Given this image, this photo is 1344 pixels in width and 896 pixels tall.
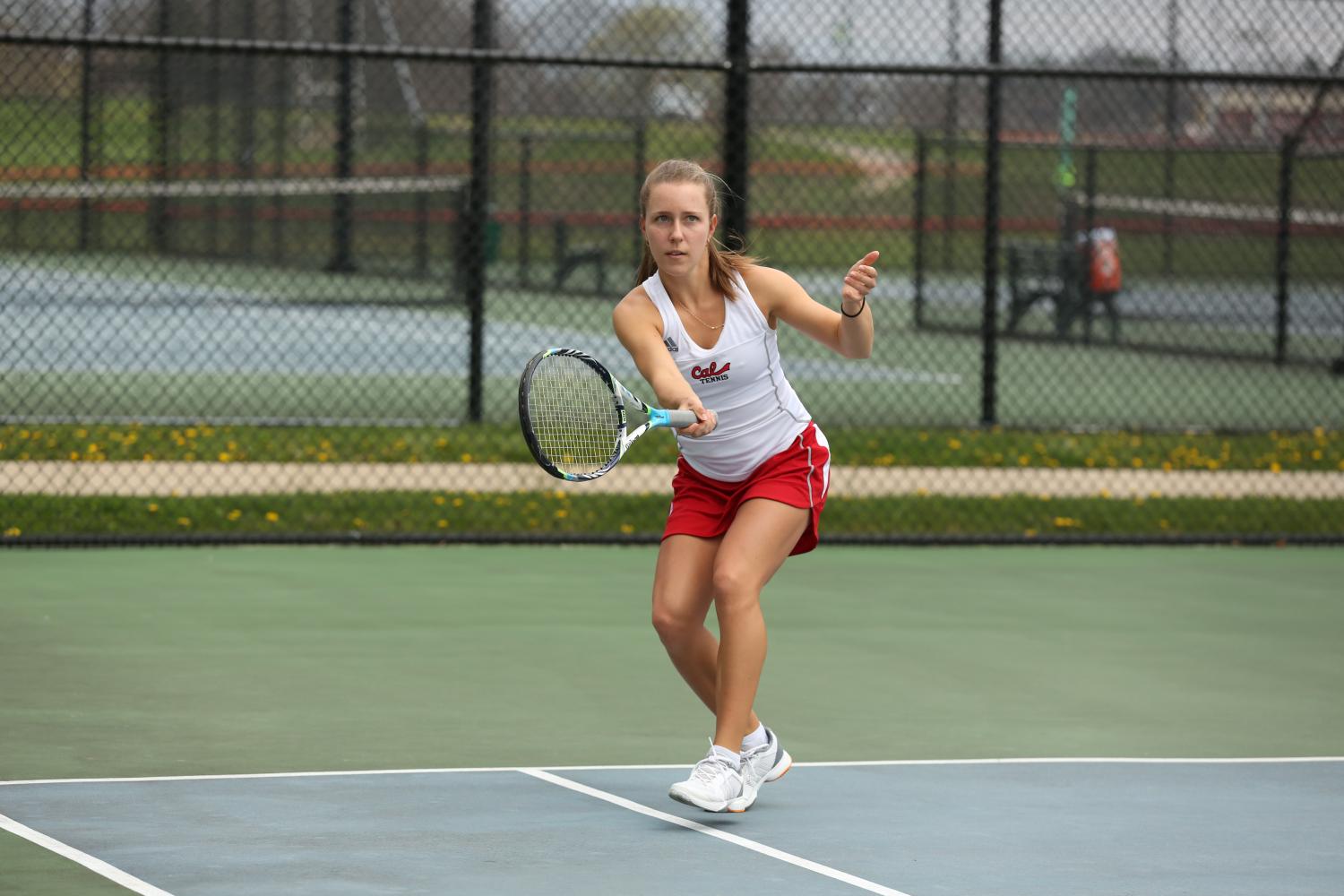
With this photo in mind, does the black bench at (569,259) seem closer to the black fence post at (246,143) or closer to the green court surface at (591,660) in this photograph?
→ the black fence post at (246,143)

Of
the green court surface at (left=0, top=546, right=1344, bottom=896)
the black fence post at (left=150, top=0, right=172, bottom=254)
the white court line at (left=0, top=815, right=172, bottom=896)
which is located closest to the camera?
the white court line at (left=0, top=815, right=172, bottom=896)

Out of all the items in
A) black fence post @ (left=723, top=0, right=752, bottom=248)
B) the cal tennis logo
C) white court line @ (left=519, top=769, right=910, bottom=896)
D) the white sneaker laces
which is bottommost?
white court line @ (left=519, top=769, right=910, bottom=896)

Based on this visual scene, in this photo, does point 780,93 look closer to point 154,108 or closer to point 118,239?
point 154,108

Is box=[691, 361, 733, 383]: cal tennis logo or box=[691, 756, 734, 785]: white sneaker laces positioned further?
box=[691, 361, 733, 383]: cal tennis logo

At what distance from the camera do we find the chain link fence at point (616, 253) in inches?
414

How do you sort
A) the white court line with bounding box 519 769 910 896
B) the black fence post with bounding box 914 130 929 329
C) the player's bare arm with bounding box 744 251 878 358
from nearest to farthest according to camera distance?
the white court line with bounding box 519 769 910 896, the player's bare arm with bounding box 744 251 878 358, the black fence post with bounding box 914 130 929 329

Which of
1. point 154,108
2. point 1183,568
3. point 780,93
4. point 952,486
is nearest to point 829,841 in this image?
point 1183,568

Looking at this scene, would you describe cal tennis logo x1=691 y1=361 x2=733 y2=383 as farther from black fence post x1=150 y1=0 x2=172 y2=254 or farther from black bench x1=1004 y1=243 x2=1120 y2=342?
black fence post x1=150 y1=0 x2=172 y2=254

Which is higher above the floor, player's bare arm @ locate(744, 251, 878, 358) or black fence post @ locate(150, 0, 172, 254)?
black fence post @ locate(150, 0, 172, 254)

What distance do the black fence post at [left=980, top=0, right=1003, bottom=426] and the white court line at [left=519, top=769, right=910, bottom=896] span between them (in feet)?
20.8

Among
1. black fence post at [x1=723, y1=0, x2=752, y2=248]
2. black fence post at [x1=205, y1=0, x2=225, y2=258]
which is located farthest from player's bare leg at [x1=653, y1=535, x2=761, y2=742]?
black fence post at [x1=205, y1=0, x2=225, y2=258]

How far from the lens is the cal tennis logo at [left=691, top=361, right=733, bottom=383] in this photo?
18.3ft

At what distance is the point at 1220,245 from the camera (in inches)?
917

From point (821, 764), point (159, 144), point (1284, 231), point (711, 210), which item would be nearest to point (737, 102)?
point (711, 210)
